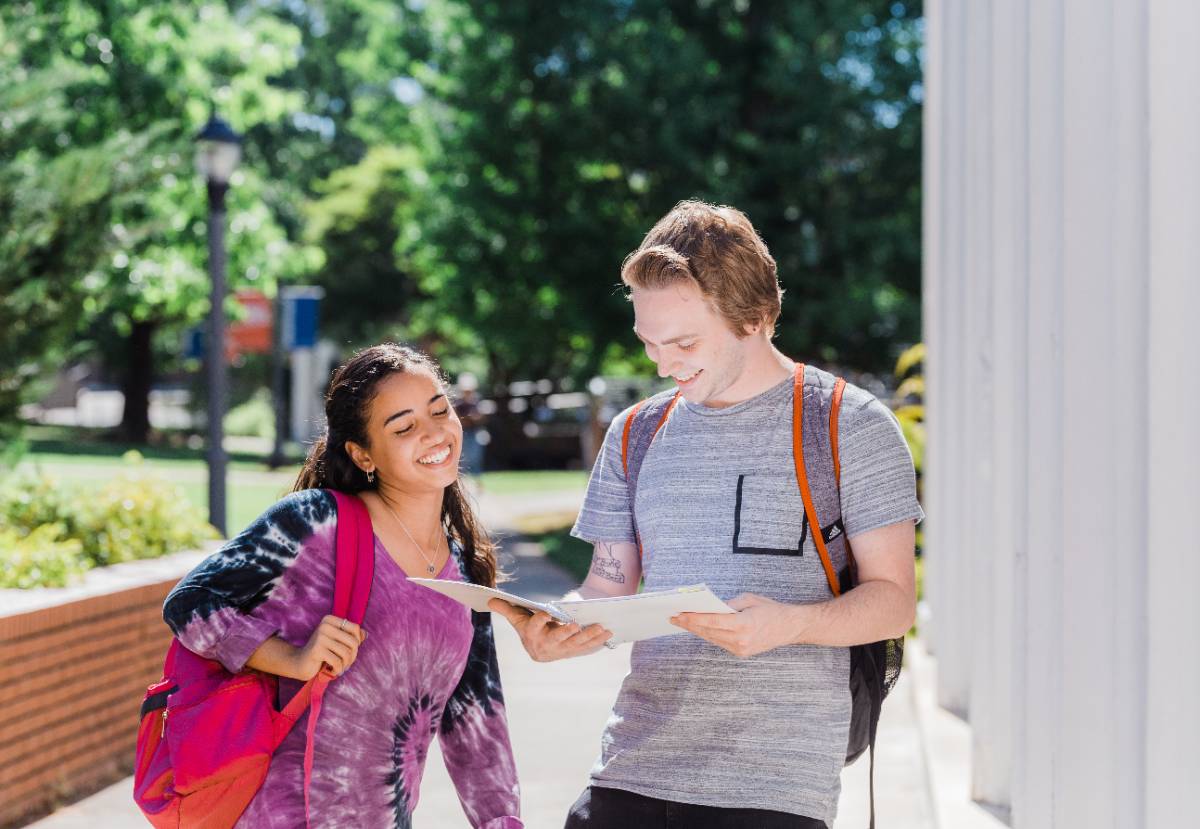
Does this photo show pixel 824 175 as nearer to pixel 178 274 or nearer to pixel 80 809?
pixel 178 274

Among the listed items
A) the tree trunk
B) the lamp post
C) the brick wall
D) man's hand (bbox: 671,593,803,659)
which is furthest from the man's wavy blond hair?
the tree trunk

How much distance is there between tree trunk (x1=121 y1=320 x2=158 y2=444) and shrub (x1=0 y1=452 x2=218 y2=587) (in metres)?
29.1

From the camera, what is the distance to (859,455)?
2754 millimetres

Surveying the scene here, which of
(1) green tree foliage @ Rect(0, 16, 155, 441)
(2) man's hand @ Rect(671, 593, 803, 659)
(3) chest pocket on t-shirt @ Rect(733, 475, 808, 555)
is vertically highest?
(1) green tree foliage @ Rect(0, 16, 155, 441)

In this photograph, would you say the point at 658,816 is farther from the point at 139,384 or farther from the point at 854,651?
the point at 139,384

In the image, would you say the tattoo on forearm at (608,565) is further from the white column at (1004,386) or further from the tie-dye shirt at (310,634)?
the white column at (1004,386)

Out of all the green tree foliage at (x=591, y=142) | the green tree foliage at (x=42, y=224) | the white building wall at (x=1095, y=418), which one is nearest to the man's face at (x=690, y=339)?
the white building wall at (x=1095, y=418)

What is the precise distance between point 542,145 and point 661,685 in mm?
15549

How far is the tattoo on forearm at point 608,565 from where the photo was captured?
122 inches

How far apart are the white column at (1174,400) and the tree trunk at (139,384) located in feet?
116

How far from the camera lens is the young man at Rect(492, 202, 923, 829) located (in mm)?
2740

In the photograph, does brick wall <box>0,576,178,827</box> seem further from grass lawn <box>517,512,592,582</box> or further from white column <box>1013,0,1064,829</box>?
grass lawn <box>517,512,592,582</box>

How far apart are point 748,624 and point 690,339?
1.78 feet

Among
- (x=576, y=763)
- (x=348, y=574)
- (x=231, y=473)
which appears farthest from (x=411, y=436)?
(x=231, y=473)
